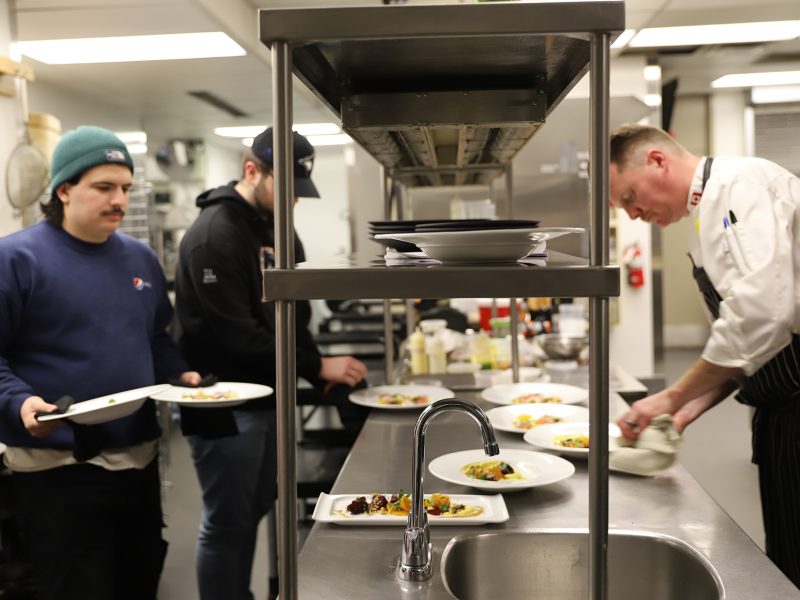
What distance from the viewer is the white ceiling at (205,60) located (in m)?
4.30

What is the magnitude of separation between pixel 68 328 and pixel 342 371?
38.4 inches

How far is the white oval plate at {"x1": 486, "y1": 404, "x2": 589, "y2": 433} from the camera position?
222 cm

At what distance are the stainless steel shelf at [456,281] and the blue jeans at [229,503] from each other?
1931 mm

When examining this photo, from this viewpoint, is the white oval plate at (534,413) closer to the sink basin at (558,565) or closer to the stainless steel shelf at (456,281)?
the sink basin at (558,565)

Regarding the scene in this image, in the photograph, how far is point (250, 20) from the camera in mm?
5066

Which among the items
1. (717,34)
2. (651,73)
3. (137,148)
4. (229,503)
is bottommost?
(229,503)

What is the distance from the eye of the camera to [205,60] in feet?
17.9

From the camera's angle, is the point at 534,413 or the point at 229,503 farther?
the point at 229,503

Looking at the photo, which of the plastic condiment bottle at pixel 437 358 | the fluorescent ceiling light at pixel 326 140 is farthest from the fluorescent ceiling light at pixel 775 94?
the plastic condiment bottle at pixel 437 358

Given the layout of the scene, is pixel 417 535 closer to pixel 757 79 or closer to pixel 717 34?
pixel 717 34

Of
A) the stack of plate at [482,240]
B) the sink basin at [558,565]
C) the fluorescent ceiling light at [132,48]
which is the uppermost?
the fluorescent ceiling light at [132,48]

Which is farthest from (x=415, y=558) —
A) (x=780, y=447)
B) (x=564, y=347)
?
(x=564, y=347)

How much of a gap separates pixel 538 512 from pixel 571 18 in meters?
1.01

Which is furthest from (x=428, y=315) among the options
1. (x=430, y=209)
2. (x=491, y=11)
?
(x=491, y=11)
